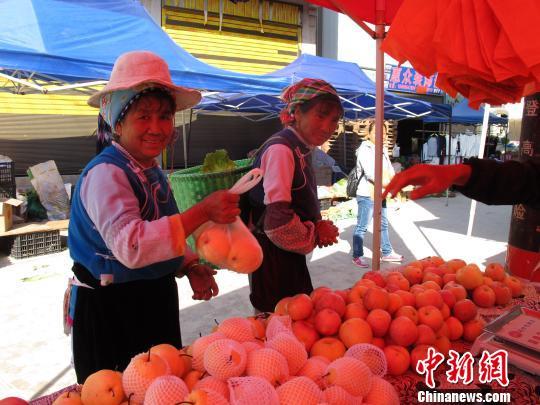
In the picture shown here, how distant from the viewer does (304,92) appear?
220cm

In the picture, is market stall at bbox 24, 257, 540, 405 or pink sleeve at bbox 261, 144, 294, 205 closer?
market stall at bbox 24, 257, 540, 405

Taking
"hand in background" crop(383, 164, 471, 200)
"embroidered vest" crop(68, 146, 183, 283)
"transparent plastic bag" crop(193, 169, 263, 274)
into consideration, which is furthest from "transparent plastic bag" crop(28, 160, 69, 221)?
"hand in background" crop(383, 164, 471, 200)

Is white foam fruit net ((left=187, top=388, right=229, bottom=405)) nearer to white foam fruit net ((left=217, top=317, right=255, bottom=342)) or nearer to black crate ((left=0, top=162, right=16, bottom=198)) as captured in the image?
white foam fruit net ((left=217, top=317, right=255, bottom=342))

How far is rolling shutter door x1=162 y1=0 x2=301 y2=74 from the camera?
1117 centimetres

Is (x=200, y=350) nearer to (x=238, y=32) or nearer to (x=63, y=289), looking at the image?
(x=63, y=289)

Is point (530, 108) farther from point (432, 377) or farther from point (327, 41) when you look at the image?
point (327, 41)

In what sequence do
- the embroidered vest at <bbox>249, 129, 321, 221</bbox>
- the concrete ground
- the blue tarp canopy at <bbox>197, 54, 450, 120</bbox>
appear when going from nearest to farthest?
the embroidered vest at <bbox>249, 129, 321, 221</bbox>, the concrete ground, the blue tarp canopy at <bbox>197, 54, 450, 120</bbox>

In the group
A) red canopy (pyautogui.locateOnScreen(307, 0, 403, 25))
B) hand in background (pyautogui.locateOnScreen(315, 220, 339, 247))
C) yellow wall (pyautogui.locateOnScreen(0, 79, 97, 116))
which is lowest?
hand in background (pyautogui.locateOnScreen(315, 220, 339, 247))

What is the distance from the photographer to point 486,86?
1.70 metres

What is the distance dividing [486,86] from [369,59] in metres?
14.1

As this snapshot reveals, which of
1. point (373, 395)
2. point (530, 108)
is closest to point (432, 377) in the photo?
point (373, 395)

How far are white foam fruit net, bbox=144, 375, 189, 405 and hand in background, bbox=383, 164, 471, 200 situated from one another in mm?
982

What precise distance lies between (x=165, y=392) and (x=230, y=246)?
521 mm

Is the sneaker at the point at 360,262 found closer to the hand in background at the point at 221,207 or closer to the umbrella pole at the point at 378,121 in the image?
the umbrella pole at the point at 378,121
